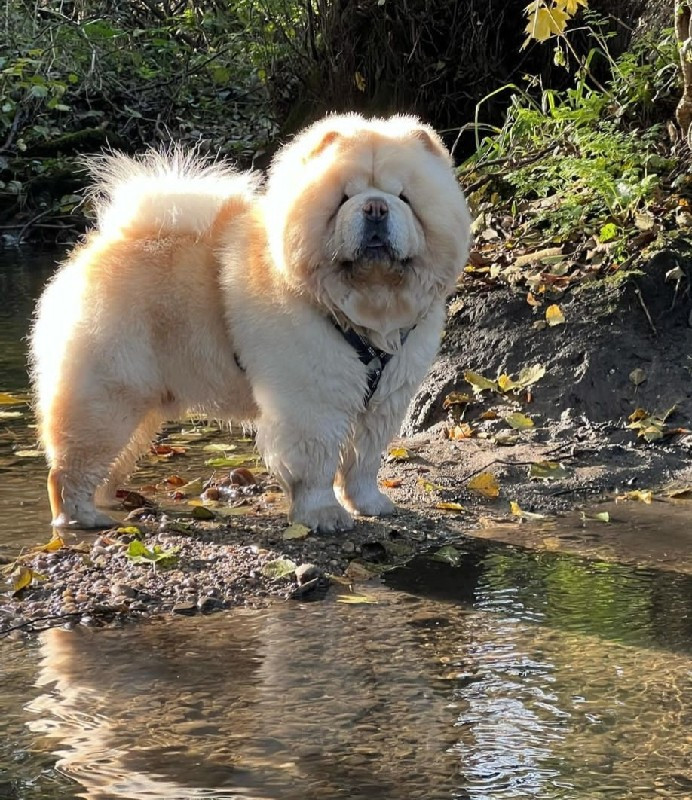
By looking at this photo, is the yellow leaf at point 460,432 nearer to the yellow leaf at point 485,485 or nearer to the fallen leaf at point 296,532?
the yellow leaf at point 485,485

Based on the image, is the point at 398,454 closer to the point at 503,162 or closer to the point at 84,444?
the point at 84,444

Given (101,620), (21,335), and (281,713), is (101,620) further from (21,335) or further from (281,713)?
(21,335)

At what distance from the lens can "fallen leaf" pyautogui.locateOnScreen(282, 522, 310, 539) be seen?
5.01 metres

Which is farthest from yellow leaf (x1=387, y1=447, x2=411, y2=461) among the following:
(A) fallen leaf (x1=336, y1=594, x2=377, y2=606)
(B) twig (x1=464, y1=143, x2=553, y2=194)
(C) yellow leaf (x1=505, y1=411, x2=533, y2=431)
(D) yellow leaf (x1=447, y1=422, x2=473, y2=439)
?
(B) twig (x1=464, y1=143, x2=553, y2=194)

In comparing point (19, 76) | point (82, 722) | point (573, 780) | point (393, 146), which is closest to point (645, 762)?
point (573, 780)

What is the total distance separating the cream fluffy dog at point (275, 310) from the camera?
4.79 metres

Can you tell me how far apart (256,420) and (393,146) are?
1311mm

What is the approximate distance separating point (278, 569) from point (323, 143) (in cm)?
158

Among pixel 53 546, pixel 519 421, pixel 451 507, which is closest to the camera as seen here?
pixel 53 546

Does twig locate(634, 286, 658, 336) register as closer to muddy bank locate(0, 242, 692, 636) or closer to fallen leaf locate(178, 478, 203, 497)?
muddy bank locate(0, 242, 692, 636)

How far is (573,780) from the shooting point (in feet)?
10.1

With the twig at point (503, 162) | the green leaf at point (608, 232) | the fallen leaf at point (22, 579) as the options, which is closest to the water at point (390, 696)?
the fallen leaf at point (22, 579)

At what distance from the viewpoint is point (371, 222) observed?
4625mm

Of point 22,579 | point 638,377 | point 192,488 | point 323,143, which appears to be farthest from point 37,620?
point 638,377
